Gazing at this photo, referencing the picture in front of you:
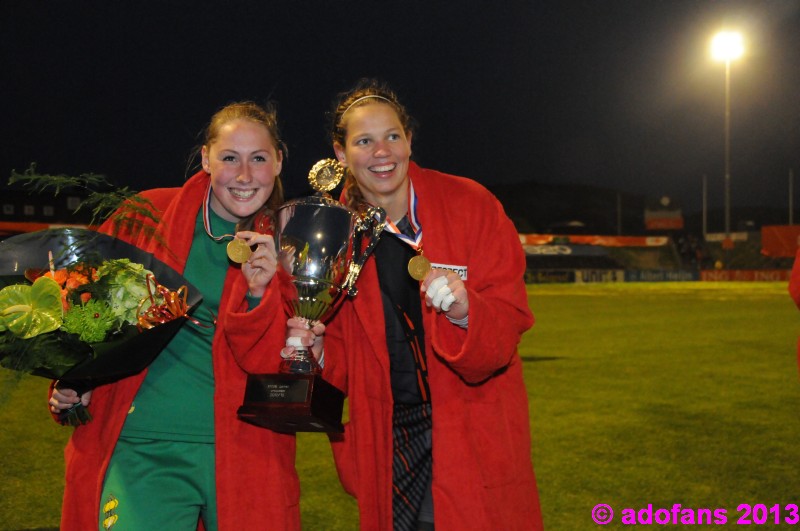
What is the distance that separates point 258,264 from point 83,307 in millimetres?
534

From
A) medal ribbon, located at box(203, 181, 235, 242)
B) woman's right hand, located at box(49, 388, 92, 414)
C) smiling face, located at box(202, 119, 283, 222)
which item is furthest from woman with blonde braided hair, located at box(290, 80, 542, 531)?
woman's right hand, located at box(49, 388, 92, 414)

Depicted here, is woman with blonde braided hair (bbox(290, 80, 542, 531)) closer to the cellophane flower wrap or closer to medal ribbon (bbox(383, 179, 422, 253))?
medal ribbon (bbox(383, 179, 422, 253))

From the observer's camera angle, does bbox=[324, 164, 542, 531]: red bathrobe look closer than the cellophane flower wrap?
No

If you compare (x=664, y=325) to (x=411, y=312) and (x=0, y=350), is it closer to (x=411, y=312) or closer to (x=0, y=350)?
(x=411, y=312)

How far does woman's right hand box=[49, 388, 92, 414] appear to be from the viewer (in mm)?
2488

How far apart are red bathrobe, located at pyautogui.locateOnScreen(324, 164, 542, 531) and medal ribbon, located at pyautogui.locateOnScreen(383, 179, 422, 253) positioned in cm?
3

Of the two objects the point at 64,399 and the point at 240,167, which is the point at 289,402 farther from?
the point at 240,167

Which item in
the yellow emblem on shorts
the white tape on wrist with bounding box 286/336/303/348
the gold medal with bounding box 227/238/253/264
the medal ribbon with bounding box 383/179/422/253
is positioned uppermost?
the medal ribbon with bounding box 383/179/422/253

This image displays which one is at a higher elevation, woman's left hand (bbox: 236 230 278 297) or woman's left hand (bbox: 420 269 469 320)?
woman's left hand (bbox: 236 230 278 297)

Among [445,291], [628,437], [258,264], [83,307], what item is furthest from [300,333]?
[628,437]

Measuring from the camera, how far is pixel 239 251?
2455 millimetres

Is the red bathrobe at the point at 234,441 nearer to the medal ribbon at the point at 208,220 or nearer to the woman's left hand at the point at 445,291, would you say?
the medal ribbon at the point at 208,220

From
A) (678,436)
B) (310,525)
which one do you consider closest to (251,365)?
(310,525)

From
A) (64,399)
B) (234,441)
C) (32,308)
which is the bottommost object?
(234,441)
